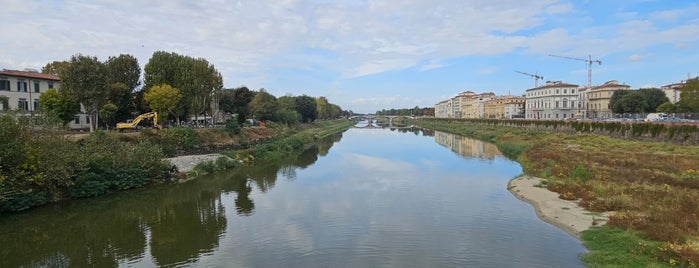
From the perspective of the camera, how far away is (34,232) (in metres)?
17.2

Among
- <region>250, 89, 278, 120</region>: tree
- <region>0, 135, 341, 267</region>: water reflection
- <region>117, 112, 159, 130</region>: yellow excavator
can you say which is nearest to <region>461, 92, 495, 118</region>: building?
<region>250, 89, 278, 120</region>: tree

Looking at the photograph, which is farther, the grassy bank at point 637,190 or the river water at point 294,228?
the river water at point 294,228

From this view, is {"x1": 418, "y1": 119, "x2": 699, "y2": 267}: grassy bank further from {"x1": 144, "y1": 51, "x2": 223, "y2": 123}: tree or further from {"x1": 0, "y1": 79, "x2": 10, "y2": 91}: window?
{"x1": 0, "y1": 79, "x2": 10, "y2": 91}: window

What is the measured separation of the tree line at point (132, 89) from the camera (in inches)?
1412

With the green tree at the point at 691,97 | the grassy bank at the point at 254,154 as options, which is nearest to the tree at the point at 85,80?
the grassy bank at the point at 254,154

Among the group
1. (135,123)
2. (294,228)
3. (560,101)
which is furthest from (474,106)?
(294,228)

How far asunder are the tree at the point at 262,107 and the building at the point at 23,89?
27777 millimetres

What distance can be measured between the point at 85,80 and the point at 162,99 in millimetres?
7490

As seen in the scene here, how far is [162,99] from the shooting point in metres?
42.1

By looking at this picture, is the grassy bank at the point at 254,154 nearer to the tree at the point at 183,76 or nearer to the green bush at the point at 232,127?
the green bush at the point at 232,127

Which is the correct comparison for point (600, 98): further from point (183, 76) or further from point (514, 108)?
point (183, 76)

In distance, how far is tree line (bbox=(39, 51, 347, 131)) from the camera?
35.9m

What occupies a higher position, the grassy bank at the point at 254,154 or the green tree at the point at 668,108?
the green tree at the point at 668,108

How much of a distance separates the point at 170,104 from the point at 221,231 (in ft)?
95.4
